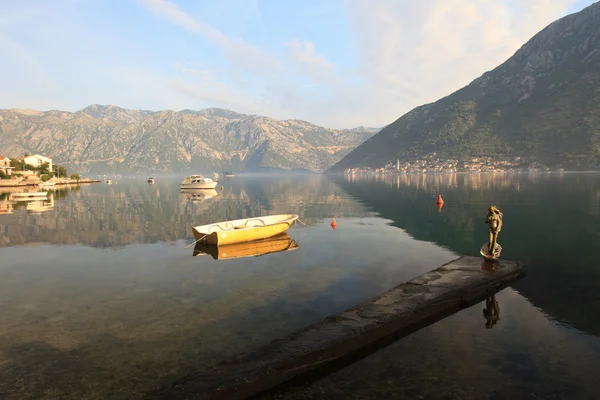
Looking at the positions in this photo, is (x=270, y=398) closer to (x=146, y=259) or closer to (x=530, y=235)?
(x=146, y=259)

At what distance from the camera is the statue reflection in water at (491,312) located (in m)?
14.9

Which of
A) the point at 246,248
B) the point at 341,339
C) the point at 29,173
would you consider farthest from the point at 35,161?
the point at 341,339

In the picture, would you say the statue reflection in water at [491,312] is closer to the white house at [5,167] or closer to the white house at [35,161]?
the white house at [5,167]

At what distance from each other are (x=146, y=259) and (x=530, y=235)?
34443 millimetres

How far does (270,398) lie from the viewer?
9930mm

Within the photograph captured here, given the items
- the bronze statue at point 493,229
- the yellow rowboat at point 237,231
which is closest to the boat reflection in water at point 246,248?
the yellow rowboat at point 237,231

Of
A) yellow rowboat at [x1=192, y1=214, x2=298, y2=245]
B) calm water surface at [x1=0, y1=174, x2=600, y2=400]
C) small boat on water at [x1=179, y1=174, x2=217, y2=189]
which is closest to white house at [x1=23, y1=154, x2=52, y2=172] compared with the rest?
small boat on water at [x1=179, y1=174, x2=217, y2=189]

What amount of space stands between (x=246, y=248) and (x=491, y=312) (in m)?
20.0

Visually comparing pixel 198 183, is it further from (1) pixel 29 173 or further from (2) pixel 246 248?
(2) pixel 246 248

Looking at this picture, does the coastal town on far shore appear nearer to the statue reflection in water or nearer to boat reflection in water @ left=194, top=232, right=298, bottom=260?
boat reflection in water @ left=194, top=232, right=298, bottom=260

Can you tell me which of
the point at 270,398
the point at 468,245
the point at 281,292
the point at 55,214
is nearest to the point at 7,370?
the point at 270,398

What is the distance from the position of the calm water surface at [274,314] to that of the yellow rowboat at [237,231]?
1882 millimetres

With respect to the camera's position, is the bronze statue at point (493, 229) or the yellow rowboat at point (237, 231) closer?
the bronze statue at point (493, 229)

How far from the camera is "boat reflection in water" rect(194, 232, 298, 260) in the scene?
94.8ft
